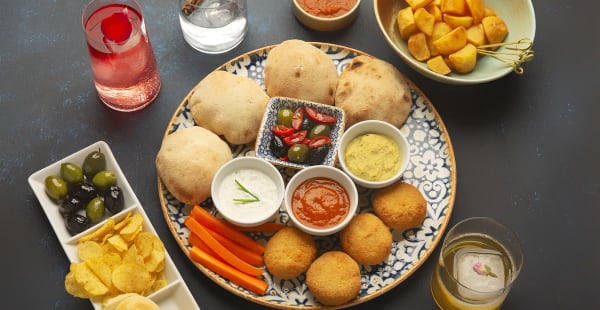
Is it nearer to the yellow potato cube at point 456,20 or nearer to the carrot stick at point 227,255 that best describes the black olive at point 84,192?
the carrot stick at point 227,255

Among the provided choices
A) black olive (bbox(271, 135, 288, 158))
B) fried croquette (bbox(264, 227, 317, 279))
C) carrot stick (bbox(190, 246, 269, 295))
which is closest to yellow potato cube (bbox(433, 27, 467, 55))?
black olive (bbox(271, 135, 288, 158))

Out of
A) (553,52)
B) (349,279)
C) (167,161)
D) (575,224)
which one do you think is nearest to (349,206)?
(349,279)

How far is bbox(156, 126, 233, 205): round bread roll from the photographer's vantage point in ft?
11.0

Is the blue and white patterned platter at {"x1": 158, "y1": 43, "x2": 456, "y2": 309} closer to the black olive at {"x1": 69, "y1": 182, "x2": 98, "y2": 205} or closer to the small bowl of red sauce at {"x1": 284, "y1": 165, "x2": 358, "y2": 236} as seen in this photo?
the small bowl of red sauce at {"x1": 284, "y1": 165, "x2": 358, "y2": 236}

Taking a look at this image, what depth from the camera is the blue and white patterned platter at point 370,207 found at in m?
3.26

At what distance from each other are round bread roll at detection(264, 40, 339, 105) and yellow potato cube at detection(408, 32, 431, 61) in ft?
1.25

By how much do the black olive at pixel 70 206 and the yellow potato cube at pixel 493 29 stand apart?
194cm

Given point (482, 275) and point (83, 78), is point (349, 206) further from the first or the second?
point (83, 78)

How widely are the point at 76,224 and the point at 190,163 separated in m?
0.52

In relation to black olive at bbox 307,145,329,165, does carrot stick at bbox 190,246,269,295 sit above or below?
below

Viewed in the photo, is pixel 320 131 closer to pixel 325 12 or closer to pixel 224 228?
pixel 224 228

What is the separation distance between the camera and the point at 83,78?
3.81 m

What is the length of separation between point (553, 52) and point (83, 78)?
7.38 feet

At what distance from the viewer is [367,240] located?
3.24 meters
